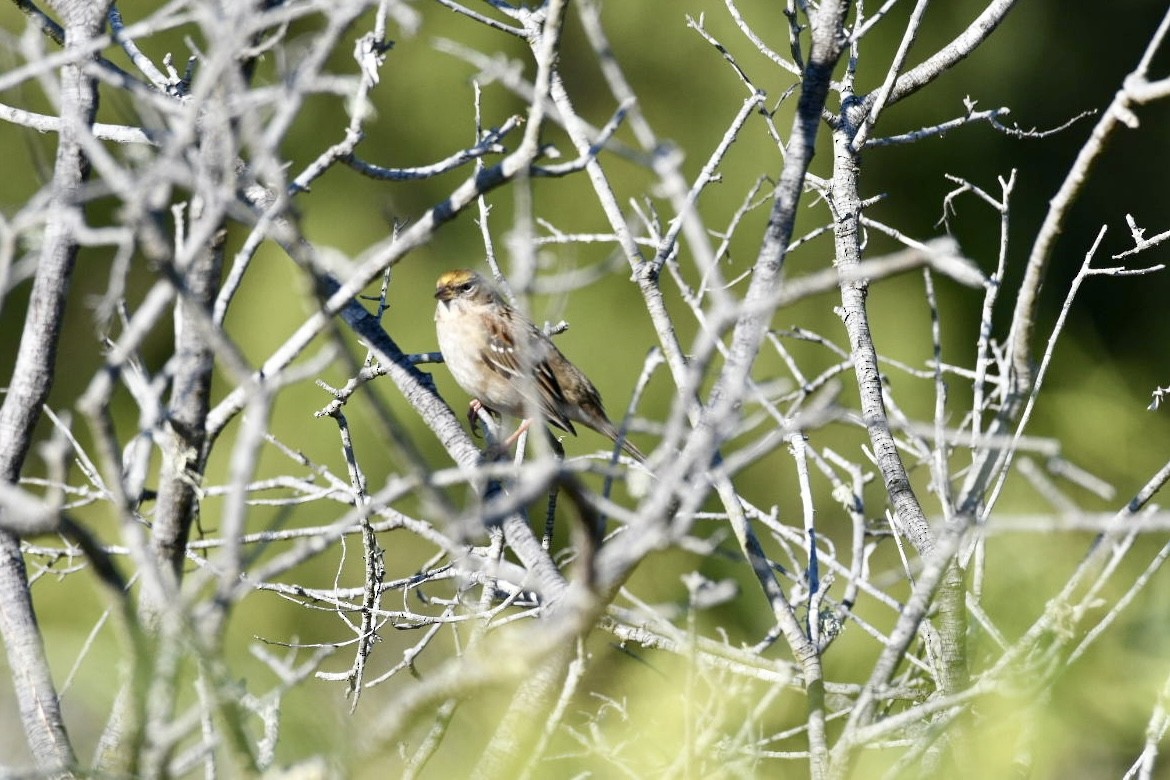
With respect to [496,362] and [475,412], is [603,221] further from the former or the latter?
[475,412]

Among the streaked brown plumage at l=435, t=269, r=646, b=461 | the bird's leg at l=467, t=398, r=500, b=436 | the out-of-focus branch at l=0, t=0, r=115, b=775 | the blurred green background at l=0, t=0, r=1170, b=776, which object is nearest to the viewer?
the out-of-focus branch at l=0, t=0, r=115, b=775

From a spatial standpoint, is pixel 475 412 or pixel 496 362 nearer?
pixel 496 362

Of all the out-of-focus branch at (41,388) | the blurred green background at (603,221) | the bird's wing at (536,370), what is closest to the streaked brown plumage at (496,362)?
the bird's wing at (536,370)

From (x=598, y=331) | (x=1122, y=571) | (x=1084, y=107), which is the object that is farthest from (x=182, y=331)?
(x=1084, y=107)

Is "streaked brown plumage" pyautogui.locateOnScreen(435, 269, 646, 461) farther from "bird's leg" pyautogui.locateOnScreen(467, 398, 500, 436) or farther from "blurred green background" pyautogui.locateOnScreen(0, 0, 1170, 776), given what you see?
"blurred green background" pyautogui.locateOnScreen(0, 0, 1170, 776)

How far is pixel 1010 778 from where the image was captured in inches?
56.2

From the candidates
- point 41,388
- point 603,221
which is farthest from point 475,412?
point 41,388

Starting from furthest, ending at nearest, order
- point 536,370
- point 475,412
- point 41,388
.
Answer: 1. point 475,412
2. point 536,370
3. point 41,388

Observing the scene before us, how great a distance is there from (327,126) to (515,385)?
1812mm

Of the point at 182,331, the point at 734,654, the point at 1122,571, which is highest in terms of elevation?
the point at 182,331

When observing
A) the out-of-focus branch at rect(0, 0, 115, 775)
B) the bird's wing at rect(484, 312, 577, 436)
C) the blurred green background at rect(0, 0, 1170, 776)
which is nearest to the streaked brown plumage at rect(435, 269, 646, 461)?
the bird's wing at rect(484, 312, 577, 436)

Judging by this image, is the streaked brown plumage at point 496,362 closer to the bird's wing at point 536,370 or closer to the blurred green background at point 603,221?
the bird's wing at point 536,370

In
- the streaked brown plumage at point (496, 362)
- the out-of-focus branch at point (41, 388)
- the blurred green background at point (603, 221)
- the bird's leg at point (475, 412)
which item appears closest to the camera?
the out-of-focus branch at point (41, 388)

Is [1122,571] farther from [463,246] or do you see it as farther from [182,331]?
[463,246]
